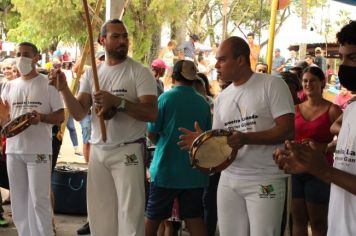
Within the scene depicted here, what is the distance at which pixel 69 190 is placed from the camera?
6.58 metres

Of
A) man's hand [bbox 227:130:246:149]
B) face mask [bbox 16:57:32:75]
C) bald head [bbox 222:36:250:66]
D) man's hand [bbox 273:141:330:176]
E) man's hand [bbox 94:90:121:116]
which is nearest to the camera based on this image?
man's hand [bbox 273:141:330:176]

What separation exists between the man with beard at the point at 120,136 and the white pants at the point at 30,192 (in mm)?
714

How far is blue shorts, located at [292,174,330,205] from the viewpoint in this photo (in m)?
4.65

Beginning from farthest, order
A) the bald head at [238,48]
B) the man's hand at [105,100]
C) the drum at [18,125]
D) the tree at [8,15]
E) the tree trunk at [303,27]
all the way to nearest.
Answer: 1. the tree at [8,15]
2. the tree trunk at [303,27]
3. the drum at [18,125]
4. the man's hand at [105,100]
5. the bald head at [238,48]

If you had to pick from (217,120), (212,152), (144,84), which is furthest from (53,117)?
(212,152)

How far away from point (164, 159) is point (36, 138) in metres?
1.19

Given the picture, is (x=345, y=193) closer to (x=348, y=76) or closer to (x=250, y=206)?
(x=348, y=76)

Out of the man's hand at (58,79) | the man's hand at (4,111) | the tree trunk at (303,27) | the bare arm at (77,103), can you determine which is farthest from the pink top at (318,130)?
the tree trunk at (303,27)

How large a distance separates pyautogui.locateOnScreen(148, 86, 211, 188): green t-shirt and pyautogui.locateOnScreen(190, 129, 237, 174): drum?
41.7 inches

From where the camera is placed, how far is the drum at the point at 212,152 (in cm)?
350

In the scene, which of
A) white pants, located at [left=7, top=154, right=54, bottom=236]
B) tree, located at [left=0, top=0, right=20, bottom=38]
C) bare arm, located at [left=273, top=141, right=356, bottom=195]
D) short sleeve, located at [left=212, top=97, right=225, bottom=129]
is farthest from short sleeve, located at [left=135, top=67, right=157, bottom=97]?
tree, located at [left=0, top=0, right=20, bottom=38]

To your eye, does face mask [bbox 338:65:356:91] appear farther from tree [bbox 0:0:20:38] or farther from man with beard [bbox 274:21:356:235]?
tree [bbox 0:0:20:38]

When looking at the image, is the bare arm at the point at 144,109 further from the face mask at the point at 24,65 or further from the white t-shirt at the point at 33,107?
the face mask at the point at 24,65

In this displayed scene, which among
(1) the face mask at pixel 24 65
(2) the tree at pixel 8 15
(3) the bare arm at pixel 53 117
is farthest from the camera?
(2) the tree at pixel 8 15
